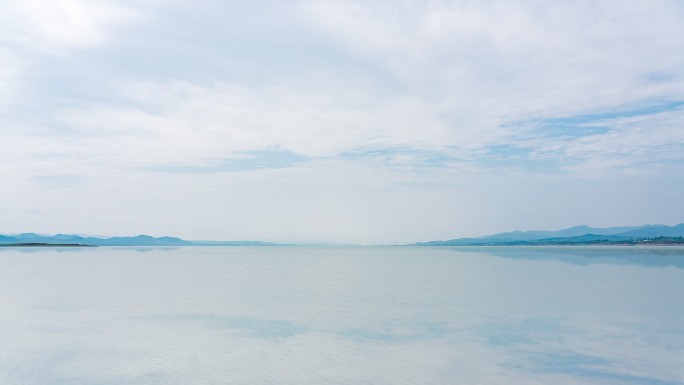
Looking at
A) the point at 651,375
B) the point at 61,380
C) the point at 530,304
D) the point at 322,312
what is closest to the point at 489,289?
→ the point at 530,304

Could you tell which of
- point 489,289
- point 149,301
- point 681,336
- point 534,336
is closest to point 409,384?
point 534,336

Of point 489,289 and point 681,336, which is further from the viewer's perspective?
point 489,289

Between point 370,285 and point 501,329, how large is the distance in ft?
73.3

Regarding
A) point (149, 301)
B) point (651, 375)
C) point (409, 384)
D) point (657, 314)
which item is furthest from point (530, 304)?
point (149, 301)

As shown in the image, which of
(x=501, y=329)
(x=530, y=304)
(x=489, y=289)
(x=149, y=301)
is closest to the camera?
(x=501, y=329)

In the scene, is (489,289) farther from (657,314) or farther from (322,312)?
(322,312)

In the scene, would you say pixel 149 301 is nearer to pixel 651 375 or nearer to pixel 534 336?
pixel 534 336

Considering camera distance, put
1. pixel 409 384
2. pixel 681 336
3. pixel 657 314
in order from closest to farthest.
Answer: pixel 409 384 < pixel 681 336 < pixel 657 314

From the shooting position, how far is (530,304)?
30578 millimetres

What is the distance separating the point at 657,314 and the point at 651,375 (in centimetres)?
1358

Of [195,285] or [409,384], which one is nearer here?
[409,384]

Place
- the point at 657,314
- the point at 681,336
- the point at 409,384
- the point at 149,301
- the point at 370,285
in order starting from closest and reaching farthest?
the point at 409,384 < the point at 681,336 < the point at 657,314 < the point at 149,301 < the point at 370,285

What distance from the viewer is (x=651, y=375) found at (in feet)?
49.2

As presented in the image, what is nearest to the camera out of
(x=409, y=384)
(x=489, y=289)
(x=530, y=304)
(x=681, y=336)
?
(x=409, y=384)
